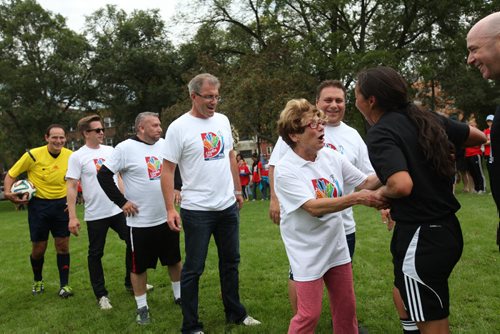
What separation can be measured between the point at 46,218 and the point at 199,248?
3187mm

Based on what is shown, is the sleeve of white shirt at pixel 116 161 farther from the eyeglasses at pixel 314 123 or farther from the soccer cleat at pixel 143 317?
the eyeglasses at pixel 314 123

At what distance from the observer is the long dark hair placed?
2.46 m

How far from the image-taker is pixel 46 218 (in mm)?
6391

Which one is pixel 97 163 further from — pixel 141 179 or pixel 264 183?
pixel 264 183

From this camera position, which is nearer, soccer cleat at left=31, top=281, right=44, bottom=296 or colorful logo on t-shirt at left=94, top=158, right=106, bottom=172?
colorful logo on t-shirt at left=94, top=158, right=106, bottom=172

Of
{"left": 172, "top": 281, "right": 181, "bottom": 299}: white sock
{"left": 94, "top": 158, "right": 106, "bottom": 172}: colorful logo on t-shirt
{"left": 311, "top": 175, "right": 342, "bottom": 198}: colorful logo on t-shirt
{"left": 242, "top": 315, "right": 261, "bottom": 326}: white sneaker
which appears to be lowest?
{"left": 242, "top": 315, "right": 261, "bottom": 326}: white sneaker

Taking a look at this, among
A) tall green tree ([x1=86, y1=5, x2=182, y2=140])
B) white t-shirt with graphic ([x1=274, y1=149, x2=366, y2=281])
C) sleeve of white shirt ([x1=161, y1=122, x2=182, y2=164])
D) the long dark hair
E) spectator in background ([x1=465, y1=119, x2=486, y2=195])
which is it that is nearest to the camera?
the long dark hair

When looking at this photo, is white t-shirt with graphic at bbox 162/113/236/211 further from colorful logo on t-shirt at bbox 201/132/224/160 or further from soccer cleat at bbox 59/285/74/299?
soccer cleat at bbox 59/285/74/299

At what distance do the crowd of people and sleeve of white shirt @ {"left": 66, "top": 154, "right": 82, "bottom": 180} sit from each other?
1cm

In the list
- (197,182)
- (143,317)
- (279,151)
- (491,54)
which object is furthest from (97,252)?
(491,54)

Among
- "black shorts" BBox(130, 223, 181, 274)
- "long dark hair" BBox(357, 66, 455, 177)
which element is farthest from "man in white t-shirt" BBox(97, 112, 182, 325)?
"long dark hair" BBox(357, 66, 455, 177)

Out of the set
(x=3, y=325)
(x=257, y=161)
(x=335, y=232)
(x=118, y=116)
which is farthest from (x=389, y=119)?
(x=118, y=116)

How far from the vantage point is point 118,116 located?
1501 inches

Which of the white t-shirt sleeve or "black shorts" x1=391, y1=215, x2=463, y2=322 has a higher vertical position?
the white t-shirt sleeve
